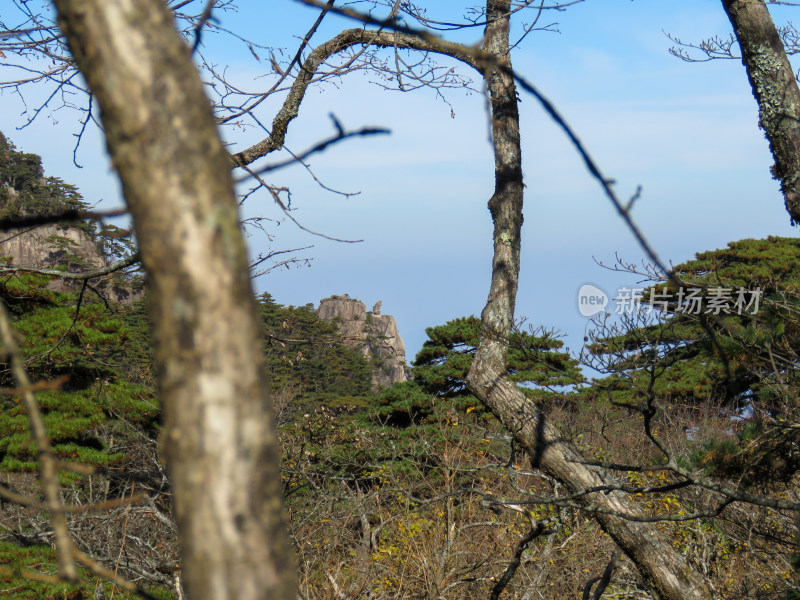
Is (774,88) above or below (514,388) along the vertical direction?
above

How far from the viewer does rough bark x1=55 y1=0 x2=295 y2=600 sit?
23.5 inches

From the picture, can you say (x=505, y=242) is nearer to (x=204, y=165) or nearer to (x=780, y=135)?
(x=780, y=135)

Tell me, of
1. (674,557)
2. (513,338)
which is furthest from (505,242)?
(674,557)

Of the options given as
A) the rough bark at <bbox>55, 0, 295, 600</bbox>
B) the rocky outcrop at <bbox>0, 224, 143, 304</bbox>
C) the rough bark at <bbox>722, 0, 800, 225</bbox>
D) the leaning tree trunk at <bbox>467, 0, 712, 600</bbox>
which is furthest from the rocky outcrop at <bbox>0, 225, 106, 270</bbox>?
the rough bark at <bbox>722, 0, 800, 225</bbox>

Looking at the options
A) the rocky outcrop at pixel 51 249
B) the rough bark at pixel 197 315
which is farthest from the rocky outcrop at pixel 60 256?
the rough bark at pixel 197 315

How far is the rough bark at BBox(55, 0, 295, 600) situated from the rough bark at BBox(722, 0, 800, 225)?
3.47 m

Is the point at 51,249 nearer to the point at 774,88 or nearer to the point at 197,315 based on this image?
the point at 774,88

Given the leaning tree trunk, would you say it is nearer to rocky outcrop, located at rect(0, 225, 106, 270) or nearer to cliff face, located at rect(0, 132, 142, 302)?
rocky outcrop, located at rect(0, 225, 106, 270)

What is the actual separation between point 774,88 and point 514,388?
2.27m

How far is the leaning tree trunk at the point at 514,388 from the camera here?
3840 mm

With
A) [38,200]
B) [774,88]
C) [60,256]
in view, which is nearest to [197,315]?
[774,88]

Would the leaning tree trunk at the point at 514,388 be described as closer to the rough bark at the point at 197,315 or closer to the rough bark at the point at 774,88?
the rough bark at the point at 774,88

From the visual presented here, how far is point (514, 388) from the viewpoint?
14.1ft

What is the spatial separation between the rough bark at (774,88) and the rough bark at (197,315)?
3.47m
